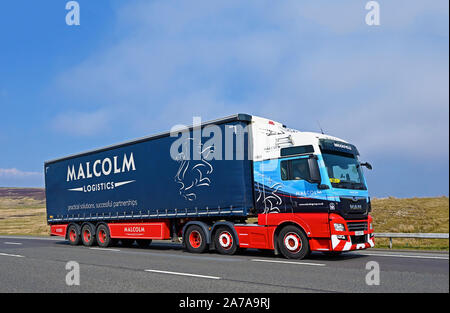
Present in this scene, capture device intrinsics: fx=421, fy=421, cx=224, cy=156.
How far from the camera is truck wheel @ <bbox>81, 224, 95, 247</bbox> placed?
18.1 metres

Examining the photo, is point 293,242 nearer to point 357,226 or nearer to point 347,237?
point 347,237

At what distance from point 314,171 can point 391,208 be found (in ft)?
77.4

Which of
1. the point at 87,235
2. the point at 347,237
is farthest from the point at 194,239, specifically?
the point at 87,235

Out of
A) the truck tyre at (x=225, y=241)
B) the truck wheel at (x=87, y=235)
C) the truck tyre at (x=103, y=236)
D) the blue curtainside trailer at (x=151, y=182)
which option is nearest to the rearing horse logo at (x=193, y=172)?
the blue curtainside trailer at (x=151, y=182)

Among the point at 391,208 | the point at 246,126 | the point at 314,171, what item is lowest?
the point at 391,208

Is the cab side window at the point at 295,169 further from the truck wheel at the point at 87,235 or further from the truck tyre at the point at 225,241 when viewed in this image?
the truck wheel at the point at 87,235

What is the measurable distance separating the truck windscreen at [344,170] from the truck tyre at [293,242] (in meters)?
1.61

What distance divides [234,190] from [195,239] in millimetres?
2484

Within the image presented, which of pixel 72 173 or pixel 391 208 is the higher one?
pixel 72 173

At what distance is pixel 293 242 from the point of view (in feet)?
36.9
